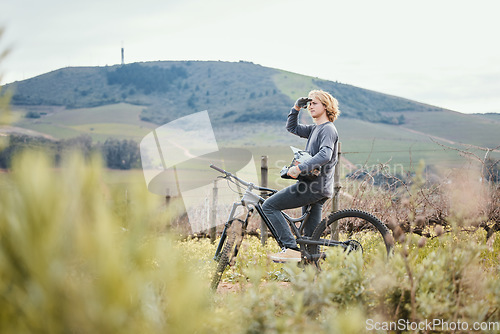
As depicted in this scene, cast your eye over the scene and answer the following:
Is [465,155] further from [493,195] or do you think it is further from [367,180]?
[367,180]

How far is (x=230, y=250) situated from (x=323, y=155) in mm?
1214

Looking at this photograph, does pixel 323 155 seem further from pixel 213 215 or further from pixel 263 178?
pixel 213 215

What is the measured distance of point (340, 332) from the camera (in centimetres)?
129

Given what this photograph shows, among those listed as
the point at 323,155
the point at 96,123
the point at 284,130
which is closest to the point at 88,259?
the point at 323,155

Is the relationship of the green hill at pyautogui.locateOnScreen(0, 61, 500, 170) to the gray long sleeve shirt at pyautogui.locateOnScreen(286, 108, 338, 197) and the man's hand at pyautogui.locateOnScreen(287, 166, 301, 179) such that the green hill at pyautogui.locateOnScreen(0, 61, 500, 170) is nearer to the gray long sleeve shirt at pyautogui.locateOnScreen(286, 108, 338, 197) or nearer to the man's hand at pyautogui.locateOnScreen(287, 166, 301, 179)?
the gray long sleeve shirt at pyautogui.locateOnScreen(286, 108, 338, 197)

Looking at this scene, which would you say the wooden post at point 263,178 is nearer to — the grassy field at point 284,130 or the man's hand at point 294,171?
the man's hand at point 294,171

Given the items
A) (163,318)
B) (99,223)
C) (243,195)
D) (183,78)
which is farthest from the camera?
(183,78)

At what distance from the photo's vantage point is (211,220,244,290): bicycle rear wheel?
3.90 meters

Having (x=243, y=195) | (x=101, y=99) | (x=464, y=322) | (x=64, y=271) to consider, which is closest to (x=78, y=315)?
(x=64, y=271)

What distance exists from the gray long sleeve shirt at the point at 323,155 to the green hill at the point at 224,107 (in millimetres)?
48837

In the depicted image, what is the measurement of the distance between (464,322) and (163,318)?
6.15 ft

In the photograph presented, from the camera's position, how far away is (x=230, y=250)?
157 inches

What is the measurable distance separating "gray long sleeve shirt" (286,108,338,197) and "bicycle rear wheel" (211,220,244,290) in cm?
81

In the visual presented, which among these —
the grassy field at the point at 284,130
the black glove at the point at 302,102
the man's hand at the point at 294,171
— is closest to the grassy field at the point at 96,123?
the grassy field at the point at 284,130
